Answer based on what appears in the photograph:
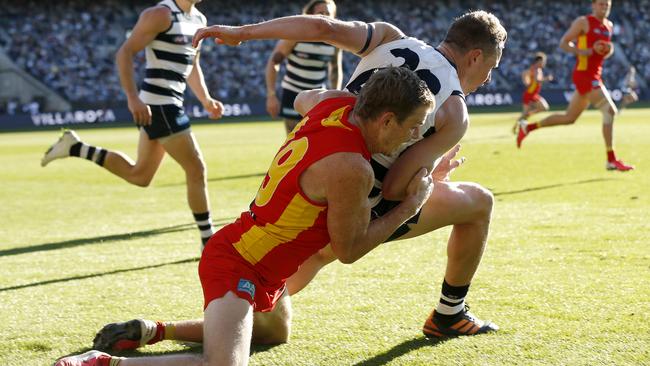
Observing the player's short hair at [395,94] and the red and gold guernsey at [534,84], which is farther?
the red and gold guernsey at [534,84]

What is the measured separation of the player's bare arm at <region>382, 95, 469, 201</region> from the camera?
13.2ft

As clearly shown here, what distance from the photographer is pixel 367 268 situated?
652 cm

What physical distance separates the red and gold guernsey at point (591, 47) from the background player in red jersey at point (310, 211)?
9904 millimetres

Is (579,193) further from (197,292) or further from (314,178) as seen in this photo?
(314,178)

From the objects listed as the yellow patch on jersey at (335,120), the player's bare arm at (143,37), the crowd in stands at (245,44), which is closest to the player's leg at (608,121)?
the player's bare arm at (143,37)

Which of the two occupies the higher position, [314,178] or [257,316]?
[314,178]

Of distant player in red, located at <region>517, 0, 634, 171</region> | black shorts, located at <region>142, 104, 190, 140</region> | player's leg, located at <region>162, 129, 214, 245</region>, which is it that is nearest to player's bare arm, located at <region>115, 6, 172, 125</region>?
black shorts, located at <region>142, 104, 190, 140</region>

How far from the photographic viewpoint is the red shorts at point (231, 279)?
3922mm

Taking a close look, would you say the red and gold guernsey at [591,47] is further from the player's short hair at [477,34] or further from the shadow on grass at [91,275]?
the player's short hair at [477,34]

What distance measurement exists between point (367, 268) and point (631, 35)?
47.2 m

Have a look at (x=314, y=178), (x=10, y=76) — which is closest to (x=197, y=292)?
(x=314, y=178)

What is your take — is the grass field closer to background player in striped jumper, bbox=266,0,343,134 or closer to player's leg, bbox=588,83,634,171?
player's leg, bbox=588,83,634,171

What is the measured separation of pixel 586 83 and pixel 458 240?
30.4 feet

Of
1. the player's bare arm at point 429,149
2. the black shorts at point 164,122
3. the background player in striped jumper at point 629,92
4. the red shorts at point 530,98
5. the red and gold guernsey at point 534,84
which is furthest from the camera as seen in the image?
the red and gold guernsey at point 534,84
